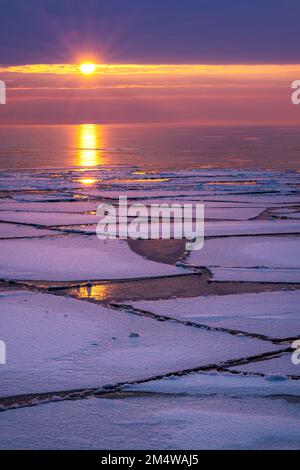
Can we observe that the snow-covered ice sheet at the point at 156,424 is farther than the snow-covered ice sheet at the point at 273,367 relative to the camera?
No

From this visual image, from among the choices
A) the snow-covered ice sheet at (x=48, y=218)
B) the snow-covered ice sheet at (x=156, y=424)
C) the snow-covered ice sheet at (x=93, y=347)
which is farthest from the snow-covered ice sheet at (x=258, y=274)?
the snow-covered ice sheet at (x=48, y=218)

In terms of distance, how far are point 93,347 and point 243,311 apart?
1.22 m

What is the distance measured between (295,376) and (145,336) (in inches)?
38.1

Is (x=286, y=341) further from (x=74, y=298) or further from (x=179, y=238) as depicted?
(x=179, y=238)

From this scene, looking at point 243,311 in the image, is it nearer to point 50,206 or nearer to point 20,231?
point 20,231

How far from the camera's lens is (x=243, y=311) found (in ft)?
15.8

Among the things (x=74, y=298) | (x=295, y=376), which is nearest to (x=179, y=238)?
(x=74, y=298)

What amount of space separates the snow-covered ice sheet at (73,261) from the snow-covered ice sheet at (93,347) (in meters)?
1.07

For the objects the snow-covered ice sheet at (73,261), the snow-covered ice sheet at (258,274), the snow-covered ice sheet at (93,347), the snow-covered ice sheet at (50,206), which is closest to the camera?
the snow-covered ice sheet at (93,347)

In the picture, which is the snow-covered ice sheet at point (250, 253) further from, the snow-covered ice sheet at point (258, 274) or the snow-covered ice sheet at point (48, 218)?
the snow-covered ice sheet at point (48, 218)

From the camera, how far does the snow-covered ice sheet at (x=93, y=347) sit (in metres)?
3.58

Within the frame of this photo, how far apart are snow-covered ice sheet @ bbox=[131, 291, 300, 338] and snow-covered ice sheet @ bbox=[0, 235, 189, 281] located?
3.06 feet

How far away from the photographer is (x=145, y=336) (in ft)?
13.8

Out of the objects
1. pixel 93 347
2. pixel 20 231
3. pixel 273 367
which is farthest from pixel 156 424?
pixel 20 231
